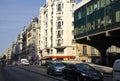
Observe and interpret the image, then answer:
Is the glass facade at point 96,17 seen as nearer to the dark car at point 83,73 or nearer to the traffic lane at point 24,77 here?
the traffic lane at point 24,77

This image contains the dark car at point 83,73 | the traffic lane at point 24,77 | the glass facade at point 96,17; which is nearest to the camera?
the dark car at point 83,73

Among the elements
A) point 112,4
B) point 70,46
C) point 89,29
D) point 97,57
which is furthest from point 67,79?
point 70,46

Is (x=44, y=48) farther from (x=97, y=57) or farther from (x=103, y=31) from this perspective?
(x=103, y=31)

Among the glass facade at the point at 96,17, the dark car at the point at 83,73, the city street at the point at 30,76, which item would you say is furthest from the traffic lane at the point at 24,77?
the glass facade at the point at 96,17

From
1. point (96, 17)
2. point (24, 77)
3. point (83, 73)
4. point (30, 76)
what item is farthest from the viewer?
point (96, 17)

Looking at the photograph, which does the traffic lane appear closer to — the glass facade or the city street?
the city street

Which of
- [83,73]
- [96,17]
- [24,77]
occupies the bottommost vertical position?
[24,77]

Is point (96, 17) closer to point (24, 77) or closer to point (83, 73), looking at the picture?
point (24, 77)

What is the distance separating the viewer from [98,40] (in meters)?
60.1

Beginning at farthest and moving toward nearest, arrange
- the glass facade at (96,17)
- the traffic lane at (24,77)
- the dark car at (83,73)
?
the glass facade at (96,17) → the traffic lane at (24,77) → the dark car at (83,73)

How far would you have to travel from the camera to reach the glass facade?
4815cm

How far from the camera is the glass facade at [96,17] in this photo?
48.2m

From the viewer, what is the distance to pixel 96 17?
Result: 5472 centimetres

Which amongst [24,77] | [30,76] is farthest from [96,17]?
[24,77]
